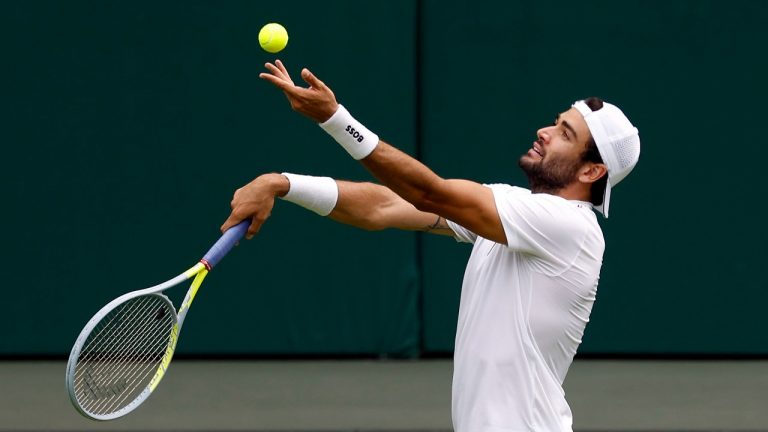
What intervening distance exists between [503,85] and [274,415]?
261cm

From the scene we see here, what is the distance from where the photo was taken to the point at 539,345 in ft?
11.7

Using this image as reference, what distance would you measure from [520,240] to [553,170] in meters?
0.30

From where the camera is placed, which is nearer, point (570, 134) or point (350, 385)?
point (570, 134)

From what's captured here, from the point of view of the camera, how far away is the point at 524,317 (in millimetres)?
3547

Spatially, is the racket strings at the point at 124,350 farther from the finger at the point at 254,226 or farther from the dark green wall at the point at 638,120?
the dark green wall at the point at 638,120

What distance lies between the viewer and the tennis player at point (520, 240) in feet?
11.3


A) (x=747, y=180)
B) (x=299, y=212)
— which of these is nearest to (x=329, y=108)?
(x=299, y=212)

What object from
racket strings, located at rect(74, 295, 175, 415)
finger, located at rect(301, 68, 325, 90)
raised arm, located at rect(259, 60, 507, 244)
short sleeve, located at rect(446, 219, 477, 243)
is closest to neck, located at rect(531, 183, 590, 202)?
raised arm, located at rect(259, 60, 507, 244)

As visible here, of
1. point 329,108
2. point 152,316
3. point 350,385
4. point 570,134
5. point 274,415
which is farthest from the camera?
point 350,385

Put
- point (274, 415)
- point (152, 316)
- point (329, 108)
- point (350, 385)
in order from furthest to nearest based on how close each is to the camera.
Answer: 1. point (350, 385)
2. point (274, 415)
3. point (152, 316)
4. point (329, 108)

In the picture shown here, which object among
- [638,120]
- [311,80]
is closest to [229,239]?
[311,80]

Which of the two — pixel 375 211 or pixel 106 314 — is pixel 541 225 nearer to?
pixel 375 211

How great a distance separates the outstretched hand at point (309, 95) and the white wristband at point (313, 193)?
0.47 metres

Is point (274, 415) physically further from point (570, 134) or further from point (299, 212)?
point (570, 134)
